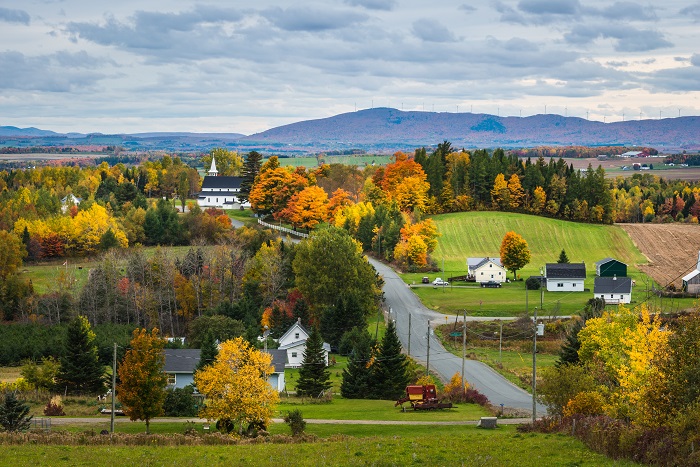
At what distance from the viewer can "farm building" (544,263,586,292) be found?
300 ft

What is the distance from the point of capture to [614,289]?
86000 millimetres

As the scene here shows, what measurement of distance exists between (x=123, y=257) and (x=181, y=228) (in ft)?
44.9

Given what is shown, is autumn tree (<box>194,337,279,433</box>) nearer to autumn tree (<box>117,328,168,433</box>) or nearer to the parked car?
autumn tree (<box>117,328,168,433</box>)

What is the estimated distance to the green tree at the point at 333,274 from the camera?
7844 cm

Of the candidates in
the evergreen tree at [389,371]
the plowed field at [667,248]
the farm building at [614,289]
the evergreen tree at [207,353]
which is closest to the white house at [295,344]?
the evergreen tree at [207,353]

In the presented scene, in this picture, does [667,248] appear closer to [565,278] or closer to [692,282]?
[692,282]

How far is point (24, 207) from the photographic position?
12519cm

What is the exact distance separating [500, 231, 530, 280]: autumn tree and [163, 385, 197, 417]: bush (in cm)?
5742

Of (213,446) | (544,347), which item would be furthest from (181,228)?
(213,446)

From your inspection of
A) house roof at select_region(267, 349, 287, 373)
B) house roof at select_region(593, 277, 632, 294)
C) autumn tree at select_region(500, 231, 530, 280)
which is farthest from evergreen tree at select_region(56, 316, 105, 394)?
autumn tree at select_region(500, 231, 530, 280)

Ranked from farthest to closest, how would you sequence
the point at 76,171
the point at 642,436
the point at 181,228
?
the point at 76,171 → the point at 181,228 → the point at 642,436

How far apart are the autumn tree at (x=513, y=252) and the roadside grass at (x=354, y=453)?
6456 centimetres

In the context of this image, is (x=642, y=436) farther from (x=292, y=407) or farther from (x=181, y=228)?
(x=181, y=228)

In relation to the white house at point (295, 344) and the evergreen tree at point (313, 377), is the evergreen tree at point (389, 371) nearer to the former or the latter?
the evergreen tree at point (313, 377)
